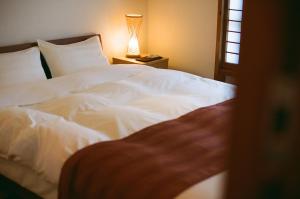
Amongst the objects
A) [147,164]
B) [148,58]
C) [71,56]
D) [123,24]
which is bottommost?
[147,164]

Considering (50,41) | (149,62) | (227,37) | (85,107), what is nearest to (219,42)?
(227,37)

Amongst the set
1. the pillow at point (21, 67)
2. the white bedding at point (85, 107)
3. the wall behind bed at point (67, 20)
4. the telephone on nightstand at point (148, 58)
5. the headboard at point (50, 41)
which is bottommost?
the white bedding at point (85, 107)

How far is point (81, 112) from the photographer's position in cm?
257

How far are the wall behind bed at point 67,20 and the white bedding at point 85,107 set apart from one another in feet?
1.95

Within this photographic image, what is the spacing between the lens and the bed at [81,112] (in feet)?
7.06

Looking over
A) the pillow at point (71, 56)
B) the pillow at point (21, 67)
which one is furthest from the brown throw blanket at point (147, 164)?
the pillow at point (71, 56)

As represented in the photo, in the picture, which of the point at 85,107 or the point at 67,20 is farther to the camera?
the point at 67,20

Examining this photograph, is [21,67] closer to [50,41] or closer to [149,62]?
[50,41]

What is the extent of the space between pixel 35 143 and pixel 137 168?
2.23 ft

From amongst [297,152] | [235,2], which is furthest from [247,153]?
[235,2]

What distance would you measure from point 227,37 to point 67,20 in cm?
159

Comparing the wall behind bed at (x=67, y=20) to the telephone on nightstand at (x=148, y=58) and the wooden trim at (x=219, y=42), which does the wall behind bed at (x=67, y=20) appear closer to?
the telephone on nightstand at (x=148, y=58)

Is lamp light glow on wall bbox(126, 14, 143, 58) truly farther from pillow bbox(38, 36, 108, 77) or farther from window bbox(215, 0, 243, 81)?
window bbox(215, 0, 243, 81)

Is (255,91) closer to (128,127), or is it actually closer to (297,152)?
(297,152)
